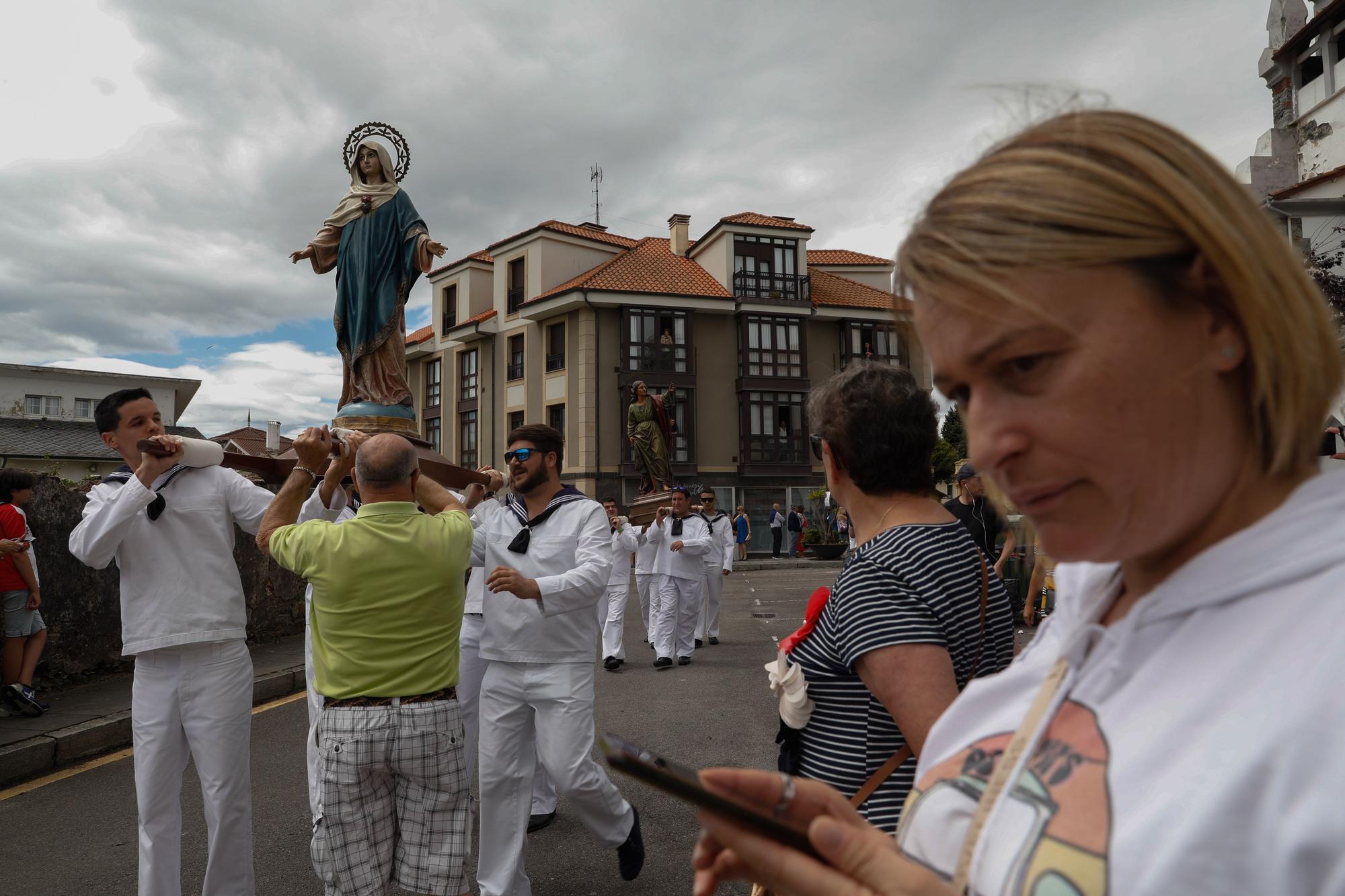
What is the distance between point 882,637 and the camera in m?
1.87

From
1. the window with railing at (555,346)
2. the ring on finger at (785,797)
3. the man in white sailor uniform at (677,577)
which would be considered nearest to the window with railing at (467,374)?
the window with railing at (555,346)

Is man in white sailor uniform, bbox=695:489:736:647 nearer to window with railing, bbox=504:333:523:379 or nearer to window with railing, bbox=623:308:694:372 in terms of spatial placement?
window with railing, bbox=623:308:694:372

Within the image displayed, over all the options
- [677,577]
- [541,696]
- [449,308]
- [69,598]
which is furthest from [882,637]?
[449,308]

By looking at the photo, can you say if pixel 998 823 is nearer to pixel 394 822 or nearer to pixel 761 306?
pixel 394 822

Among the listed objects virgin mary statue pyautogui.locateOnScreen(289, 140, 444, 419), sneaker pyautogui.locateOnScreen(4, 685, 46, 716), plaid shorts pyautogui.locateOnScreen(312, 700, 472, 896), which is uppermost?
virgin mary statue pyautogui.locateOnScreen(289, 140, 444, 419)

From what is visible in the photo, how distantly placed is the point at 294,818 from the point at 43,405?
63688mm

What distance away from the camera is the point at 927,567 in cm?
200

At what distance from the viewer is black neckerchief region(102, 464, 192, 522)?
4062mm

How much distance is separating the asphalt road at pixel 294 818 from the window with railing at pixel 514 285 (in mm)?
30202

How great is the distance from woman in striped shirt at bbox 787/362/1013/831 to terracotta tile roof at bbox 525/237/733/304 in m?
31.5

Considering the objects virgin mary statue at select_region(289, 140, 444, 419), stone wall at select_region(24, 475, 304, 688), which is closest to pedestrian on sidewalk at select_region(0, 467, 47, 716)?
stone wall at select_region(24, 475, 304, 688)

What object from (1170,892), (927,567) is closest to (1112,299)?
(1170,892)

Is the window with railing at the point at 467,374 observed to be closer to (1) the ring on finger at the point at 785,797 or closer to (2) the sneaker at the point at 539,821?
(2) the sneaker at the point at 539,821

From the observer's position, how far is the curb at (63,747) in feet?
19.3
